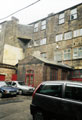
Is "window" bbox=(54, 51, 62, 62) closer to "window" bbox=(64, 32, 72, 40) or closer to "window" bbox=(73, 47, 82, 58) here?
"window" bbox=(73, 47, 82, 58)

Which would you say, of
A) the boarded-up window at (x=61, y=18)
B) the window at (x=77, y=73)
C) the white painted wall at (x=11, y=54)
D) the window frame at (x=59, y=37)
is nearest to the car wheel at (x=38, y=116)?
the window at (x=77, y=73)

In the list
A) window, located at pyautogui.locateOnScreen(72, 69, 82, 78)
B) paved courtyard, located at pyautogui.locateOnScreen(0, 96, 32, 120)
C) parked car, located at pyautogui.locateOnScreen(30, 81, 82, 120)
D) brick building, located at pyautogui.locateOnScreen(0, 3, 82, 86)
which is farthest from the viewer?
window, located at pyautogui.locateOnScreen(72, 69, 82, 78)

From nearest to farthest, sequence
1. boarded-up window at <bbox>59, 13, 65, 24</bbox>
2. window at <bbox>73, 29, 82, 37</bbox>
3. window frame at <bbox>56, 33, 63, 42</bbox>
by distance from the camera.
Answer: window at <bbox>73, 29, 82, 37</bbox> → window frame at <bbox>56, 33, 63, 42</bbox> → boarded-up window at <bbox>59, 13, 65, 24</bbox>

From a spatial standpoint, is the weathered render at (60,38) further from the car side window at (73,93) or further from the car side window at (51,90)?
the car side window at (73,93)

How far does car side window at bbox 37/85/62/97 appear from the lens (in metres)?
3.95

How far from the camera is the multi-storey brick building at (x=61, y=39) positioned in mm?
19953

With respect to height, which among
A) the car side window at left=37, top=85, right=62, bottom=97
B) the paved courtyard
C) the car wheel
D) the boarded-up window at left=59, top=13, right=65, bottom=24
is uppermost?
the boarded-up window at left=59, top=13, right=65, bottom=24

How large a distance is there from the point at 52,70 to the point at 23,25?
15674mm

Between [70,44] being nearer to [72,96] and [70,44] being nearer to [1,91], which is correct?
[1,91]

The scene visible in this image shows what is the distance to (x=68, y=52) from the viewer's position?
68.7ft

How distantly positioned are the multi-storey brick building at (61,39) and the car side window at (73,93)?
14.8 m

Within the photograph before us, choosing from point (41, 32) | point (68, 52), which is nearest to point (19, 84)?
point (68, 52)

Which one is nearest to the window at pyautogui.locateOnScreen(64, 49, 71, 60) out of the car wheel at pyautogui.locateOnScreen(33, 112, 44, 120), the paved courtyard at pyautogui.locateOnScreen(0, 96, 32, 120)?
the paved courtyard at pyautogui.locateOnScreen(0, 96, 32, 120)

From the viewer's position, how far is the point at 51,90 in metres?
4.22
